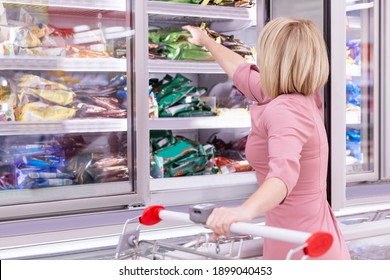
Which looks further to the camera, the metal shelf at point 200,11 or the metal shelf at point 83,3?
the metal shelf at point 200,11

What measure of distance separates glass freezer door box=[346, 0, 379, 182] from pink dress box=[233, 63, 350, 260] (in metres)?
1.78

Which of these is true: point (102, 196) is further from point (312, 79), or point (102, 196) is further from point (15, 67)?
point (312, 79)

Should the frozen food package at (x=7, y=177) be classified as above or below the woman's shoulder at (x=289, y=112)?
below

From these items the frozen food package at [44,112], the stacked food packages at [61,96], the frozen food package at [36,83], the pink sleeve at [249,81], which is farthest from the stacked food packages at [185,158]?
the pink sleeve at [249,81]

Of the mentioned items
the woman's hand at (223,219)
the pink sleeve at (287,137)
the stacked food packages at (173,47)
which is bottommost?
the woman's hand at (223,219)

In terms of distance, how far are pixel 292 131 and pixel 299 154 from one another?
0.09 m

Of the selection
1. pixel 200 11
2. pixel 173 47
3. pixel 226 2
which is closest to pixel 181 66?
pixel 173 47

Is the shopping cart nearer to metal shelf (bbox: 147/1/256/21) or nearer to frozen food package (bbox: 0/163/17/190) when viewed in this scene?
frozen food package (bbox: 0/163/17/190)

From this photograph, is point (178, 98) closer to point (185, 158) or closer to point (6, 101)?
point (185, 158)

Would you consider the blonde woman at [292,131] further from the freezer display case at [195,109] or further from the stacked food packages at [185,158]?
the stacked food packages at [185,158]

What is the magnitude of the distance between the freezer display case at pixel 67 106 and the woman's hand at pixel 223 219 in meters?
1.46

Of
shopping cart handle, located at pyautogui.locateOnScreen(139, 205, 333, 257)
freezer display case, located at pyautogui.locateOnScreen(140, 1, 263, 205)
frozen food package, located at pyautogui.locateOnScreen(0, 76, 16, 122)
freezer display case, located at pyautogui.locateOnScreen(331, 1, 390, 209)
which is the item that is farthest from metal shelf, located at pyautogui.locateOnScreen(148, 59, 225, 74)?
shopping cart handle, located at pyautogui.locateOnScreen(139, 205, 333, 257)

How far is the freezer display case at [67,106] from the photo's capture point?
110 inches

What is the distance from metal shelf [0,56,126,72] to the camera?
2740 mm
